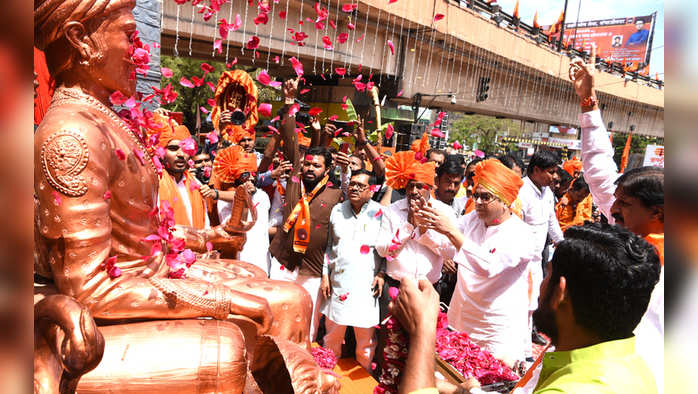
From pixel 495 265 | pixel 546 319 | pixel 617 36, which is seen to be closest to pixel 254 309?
pixel 546 319

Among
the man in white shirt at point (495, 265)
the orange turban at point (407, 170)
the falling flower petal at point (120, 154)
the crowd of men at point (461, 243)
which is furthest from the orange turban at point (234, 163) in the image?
the falling flower petal at point (120, 154)

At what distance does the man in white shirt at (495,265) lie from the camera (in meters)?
3.51

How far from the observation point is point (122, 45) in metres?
1.71

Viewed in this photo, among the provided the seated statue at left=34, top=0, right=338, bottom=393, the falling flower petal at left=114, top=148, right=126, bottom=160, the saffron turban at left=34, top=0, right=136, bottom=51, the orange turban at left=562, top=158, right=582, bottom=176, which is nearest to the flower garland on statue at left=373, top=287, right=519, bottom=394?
the seated statue at left=34, top=0, right=338, bottom=393

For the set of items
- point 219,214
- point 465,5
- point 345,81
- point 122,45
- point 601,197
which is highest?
point 465,5

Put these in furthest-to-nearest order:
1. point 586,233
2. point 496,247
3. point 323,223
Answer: point 323,223 < point 496,247 < point 586,233

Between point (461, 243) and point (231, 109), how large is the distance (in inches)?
127

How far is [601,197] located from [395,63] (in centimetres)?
1034

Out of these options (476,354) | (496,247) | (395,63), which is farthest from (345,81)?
(476,354)

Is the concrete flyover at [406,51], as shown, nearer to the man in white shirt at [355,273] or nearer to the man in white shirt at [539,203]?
the man in white shirt at [355,273]

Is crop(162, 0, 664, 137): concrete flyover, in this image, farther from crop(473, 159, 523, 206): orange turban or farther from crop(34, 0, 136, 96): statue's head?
crop(34, 0, 136, 96): statue's head

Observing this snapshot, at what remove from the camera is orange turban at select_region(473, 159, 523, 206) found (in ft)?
11.8

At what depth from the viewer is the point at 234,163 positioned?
479 cm
